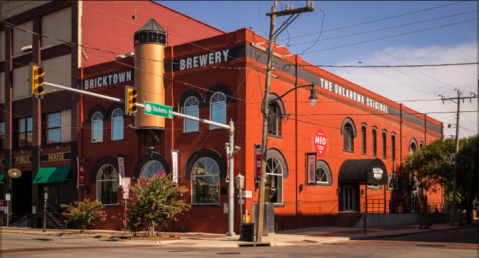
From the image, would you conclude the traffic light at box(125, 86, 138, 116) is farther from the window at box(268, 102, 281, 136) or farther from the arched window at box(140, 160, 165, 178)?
the window at box(268, 102, 281, 136)

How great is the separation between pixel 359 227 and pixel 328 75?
1105 cm

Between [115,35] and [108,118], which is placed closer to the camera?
[108,118]

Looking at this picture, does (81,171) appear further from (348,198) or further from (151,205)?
(348,198)

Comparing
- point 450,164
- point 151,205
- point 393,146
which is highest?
point 393,146

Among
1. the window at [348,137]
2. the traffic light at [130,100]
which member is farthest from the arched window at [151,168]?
the window at [348,137]

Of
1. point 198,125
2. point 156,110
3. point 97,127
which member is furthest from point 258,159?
point 97,127

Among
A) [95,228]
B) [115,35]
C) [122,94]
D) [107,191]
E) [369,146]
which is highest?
[115,35]

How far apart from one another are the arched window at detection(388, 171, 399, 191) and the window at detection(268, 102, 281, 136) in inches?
672

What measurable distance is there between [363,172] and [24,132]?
26555mm

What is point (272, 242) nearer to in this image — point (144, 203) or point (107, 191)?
point (144, 203)

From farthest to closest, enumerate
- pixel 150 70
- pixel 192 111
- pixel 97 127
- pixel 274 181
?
1. pixel 97 127
2. pixel 150 70
3. pixel 192 111
4. pixel 274 181

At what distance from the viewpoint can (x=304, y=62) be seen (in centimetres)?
3341

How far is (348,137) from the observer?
126 feet

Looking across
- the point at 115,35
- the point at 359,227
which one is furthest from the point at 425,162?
the point at 115,35
